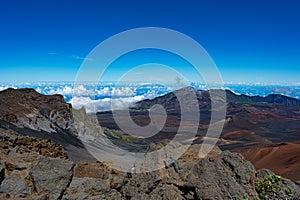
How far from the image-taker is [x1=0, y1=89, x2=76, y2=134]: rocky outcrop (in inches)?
2226

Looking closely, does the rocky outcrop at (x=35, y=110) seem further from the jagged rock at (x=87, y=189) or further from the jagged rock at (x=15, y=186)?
the jagged rock at (x=87, y=189)

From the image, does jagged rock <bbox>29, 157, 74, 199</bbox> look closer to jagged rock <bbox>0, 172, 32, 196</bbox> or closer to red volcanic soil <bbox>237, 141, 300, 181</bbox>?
jagged rock <bbox>0, 172, 32, 196</bbox>

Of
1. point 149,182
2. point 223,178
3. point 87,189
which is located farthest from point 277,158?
point 87,189

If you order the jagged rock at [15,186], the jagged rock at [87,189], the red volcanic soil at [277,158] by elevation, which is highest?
the jagged rock at [15,186]

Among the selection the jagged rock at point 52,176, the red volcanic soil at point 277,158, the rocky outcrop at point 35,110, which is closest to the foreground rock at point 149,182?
the jagged rock at point 52,176

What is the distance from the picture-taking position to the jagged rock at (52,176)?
8.25 meters

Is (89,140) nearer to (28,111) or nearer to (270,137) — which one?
(28,111)

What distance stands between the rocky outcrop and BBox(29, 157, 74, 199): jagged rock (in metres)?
47.4

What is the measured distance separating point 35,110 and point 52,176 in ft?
198

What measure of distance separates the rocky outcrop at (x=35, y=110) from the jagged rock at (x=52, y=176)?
47434mm

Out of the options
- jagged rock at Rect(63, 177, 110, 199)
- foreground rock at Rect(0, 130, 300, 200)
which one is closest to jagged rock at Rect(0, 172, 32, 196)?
foreground rock at Rect(0, 130, 300, 200)

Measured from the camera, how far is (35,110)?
65.0 meters

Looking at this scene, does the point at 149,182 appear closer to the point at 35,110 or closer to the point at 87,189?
the point at 87,189

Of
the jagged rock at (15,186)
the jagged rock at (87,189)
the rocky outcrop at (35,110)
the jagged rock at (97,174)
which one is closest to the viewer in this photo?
the jagged rock at (15,186)
